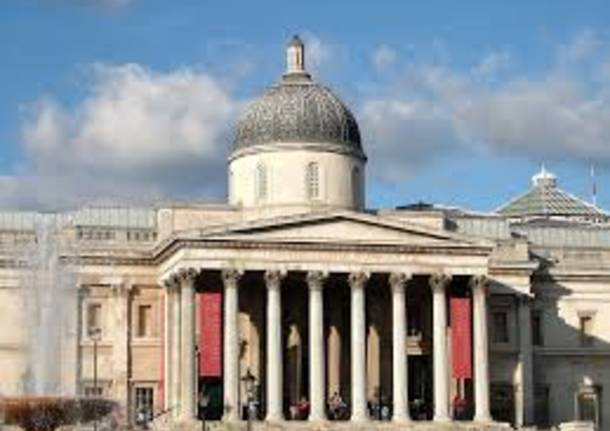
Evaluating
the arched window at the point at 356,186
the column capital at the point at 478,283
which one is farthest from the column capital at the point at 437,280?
the arched window at the point at 356,186

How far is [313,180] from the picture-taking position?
88.6m

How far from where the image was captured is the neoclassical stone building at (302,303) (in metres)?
81.6

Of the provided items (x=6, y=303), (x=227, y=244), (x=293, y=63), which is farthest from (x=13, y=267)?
(x=293, y=63)

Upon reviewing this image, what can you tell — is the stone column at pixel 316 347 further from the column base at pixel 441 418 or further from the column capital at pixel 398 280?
the column base at pixel 441 418

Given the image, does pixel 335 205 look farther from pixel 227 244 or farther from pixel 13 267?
pixel 13 267

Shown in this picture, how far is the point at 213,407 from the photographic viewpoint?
8419 centimetres

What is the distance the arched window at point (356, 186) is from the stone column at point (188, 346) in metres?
12.4

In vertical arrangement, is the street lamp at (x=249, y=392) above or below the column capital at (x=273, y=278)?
below

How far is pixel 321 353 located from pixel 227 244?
7129 mm

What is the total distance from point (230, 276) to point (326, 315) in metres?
8.27

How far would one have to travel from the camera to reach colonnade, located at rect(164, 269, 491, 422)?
266 feet

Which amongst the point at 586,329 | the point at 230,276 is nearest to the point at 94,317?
the point at 230,276

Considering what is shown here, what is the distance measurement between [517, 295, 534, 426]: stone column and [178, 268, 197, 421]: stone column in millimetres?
20854

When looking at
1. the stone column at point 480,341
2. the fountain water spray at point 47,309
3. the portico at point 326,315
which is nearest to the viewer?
the fountain water spray at point 47,309
